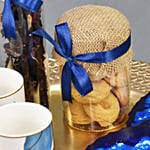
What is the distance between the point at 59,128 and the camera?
81 centimetres

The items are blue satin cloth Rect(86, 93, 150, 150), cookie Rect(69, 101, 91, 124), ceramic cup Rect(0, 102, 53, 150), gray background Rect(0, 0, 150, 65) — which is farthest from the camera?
gray background Rect(0, 0, 150, 65)

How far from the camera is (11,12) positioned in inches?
27.0

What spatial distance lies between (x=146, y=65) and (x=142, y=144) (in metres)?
0.35

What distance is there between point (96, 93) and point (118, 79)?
0.19ft

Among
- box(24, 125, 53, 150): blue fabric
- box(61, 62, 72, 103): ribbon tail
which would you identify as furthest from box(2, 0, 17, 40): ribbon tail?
box(24, 125, 53, 150): blue fabric

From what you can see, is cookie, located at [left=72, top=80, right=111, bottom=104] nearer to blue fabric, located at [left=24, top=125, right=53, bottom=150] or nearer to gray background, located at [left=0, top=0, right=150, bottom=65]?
blue fabric, located at [left=24, top=125, right=53, bottom=150]

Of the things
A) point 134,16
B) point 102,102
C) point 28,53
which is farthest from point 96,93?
point 134,16

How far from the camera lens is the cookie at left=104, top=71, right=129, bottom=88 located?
74 centimetres

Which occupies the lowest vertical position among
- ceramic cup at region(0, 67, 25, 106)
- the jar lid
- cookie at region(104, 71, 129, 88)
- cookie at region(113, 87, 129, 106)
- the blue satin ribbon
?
cookie at region(113, 87, 129, 106)

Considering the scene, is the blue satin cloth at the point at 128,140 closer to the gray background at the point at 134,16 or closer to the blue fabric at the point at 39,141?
the blue fabric at the point at 39,141

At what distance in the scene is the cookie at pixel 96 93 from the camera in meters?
0.73

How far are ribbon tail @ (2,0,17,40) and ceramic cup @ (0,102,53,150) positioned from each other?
0.15m

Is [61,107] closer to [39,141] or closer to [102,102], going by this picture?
[102,102]

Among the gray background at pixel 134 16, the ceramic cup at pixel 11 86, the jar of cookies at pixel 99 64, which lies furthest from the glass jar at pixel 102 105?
the gray background at pixel 134 16
